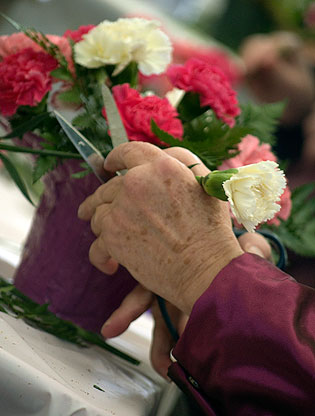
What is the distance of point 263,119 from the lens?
0.60 meters

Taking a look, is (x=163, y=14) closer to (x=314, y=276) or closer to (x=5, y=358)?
(x=314, y=276)

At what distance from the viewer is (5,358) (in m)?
0.36

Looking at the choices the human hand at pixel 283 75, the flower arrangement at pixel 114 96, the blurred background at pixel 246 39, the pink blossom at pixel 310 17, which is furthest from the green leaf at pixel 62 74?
the pink blossom at pixel 310 17

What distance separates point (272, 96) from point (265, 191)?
146 centimetres

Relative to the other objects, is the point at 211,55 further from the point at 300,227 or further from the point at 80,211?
the point at 80,211

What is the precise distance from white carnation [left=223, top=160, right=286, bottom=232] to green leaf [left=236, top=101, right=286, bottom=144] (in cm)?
20

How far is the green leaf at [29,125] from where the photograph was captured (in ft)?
1.68

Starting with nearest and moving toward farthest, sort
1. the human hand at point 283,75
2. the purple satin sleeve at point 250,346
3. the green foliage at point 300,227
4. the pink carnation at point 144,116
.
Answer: the purple satin sleeve at point 250,346 < the pink carnation at point 144,116 < the green foliage at point 300,227 < the human hand at point 283,75

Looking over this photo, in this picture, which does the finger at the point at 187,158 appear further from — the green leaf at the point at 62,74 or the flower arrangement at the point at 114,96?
the green leaf at the point at 62,74

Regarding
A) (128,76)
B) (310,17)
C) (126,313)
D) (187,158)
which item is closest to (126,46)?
(128,76)

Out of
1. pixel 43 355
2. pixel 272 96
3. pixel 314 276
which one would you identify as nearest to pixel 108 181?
pixel 43 355

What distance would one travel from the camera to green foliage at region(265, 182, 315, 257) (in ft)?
1.98

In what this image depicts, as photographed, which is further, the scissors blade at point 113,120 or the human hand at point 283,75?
the human hand at point 283,75

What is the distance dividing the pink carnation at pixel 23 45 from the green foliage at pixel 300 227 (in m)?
0.29
